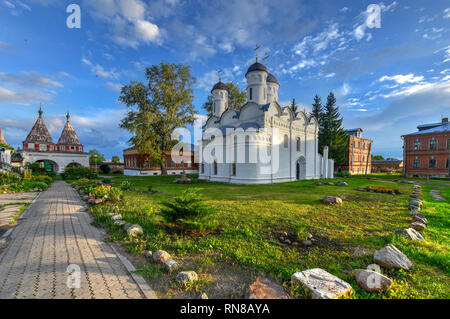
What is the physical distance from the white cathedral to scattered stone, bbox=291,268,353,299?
14.5 meters

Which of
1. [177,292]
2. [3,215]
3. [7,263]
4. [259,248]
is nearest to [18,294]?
[7,263]

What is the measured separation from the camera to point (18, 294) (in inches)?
102

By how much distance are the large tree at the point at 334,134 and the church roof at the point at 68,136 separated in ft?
157

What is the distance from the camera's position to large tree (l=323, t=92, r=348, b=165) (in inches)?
1342

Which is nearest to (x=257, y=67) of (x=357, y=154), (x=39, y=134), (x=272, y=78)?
(x=272, y=78)

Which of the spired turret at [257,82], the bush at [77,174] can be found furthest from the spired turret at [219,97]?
the bush at [77,174]

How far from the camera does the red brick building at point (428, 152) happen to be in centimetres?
2714

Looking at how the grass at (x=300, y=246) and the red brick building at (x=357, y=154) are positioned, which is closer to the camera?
the grass at (x=300, y=246)

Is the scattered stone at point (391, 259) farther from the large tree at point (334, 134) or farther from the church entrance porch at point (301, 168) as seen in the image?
the large tree at point (334, 134)

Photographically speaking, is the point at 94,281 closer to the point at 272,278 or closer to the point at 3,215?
the point at 272,278

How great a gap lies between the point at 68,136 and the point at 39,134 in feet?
12.6

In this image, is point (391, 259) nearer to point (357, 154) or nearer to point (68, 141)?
point (357, 154)

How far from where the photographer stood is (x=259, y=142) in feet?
57.0

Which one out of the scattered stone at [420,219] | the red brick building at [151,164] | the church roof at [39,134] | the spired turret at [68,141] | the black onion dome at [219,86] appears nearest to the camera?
the scattered stone at [420,219]
